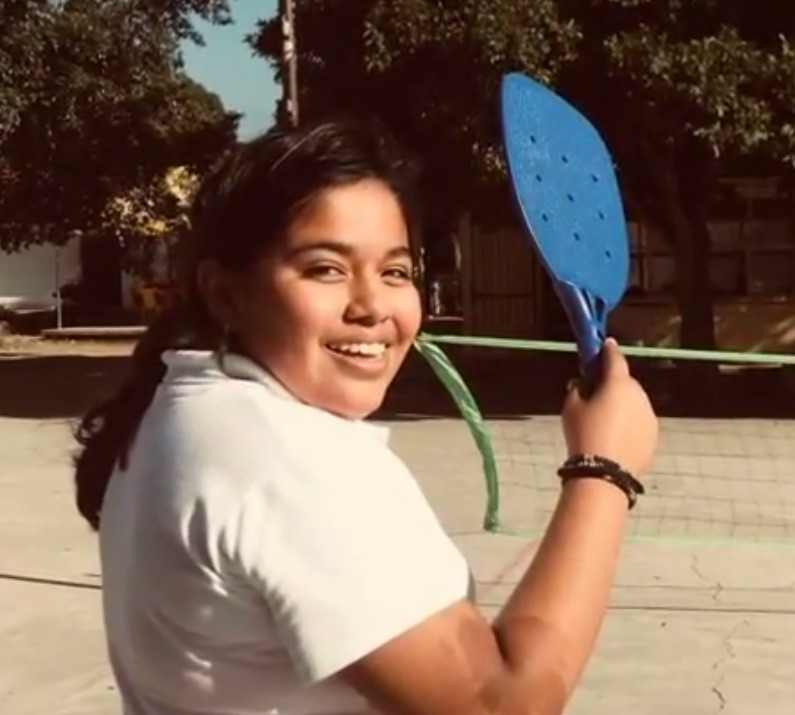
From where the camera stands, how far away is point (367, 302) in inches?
73.7

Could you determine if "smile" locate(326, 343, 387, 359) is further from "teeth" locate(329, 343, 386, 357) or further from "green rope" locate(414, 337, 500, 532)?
"green rope" locate(414, 337, 500, 532)

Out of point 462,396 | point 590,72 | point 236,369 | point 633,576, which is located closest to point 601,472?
point 236,369

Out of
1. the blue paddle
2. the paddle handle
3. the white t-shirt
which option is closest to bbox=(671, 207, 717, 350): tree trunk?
the blue paddle

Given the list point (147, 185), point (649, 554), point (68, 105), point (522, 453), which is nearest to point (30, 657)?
point (649, 554)

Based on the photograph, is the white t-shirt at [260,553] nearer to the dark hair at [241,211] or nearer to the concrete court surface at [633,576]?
the dark hair at [241,211]

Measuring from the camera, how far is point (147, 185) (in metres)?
29.9

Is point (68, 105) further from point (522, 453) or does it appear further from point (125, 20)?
point (522, 453)

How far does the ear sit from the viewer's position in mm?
1901

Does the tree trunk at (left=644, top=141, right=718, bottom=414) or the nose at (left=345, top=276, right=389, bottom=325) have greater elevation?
the nose at (left=345, top=276, right=389, bottom=325)

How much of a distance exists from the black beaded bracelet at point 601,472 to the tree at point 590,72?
14127 mm

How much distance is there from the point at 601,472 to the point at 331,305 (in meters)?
0.31

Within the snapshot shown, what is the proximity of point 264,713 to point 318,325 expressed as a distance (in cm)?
37

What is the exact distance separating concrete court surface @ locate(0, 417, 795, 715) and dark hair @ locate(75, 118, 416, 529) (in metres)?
2.91

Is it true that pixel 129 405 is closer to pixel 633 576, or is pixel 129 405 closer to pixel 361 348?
pixel 361 348
